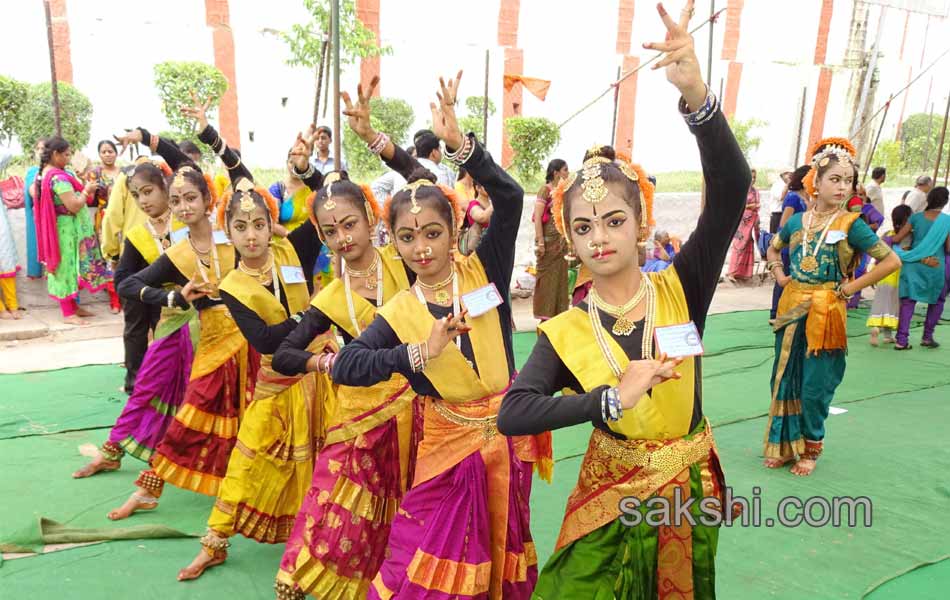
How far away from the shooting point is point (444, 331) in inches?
87.9

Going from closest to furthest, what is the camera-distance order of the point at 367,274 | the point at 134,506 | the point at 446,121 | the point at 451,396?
the point at 451,396 → the point at 446,121 → the point at 367,274 → the point at 134,506

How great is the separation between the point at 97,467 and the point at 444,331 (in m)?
3.08

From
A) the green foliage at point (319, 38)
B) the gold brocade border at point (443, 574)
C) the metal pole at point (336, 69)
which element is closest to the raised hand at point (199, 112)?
the metal pole at point (336, 69)

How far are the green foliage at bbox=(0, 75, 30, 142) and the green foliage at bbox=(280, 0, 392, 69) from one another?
132 inches

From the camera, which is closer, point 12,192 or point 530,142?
point 12,192

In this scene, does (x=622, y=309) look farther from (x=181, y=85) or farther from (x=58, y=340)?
(x=181, y=85)

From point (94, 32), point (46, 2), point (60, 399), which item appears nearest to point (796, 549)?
point (60, 399)

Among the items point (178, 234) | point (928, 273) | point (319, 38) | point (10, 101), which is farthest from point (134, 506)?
point (319, 38)

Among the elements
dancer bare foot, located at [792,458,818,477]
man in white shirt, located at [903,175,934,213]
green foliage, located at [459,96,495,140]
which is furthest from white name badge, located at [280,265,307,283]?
green foliage, located at [459,96,495,140]

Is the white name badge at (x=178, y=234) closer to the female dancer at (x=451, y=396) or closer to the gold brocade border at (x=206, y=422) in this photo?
the gold brocade border at (x=206, y=422)

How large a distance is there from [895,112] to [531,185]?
16.3m

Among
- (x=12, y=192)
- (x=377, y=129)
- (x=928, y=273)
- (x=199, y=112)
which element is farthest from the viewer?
(x=377, y=129)

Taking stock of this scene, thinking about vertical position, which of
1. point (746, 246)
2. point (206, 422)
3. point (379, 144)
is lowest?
point (746, 246)

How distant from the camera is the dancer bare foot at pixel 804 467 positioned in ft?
14.5
